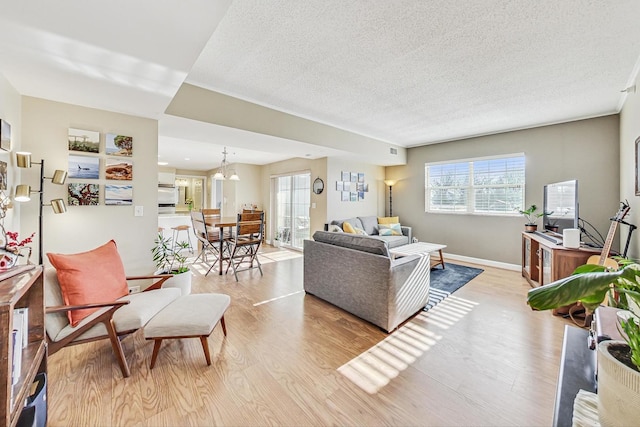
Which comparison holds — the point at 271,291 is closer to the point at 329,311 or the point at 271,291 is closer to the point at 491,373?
the point at 329,311

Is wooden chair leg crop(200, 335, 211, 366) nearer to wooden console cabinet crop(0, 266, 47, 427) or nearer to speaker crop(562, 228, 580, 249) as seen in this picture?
wooden console cabinet crop(0, 266, 47, 427)

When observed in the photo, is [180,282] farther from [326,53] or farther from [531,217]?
[531,217]

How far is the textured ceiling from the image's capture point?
184 cm

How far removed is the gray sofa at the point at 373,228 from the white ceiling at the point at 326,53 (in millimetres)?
2473

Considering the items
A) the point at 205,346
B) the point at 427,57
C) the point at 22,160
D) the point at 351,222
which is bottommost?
the point at 205,346

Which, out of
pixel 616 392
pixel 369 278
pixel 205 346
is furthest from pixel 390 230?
pixel 616 392

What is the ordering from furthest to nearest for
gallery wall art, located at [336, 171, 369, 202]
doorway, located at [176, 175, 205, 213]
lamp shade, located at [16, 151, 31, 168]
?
doorway, located at [176, 175, 205, 213]
gallery wall art, located at [336, 171, 369, 202]
lamp shade, located at [16, 151, 31, 168]

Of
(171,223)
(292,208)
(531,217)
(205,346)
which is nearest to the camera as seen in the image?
(205,346)

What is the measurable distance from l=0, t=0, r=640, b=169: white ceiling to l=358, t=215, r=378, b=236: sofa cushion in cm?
269

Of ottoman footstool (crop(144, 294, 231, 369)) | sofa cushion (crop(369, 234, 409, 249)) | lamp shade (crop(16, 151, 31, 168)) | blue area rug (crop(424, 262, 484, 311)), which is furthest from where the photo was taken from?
sofa cushion (crop(369, 234, 409, 249))

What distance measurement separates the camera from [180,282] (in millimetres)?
2859

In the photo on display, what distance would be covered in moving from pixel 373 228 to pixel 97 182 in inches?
189

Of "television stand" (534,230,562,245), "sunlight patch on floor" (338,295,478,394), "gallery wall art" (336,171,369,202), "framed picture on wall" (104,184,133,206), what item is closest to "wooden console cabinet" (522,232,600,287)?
"television stand" (534,230,562,245)

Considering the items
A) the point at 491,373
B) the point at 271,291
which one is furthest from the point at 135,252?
the point at 491,373
